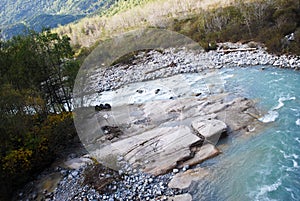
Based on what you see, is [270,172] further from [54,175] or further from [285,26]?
[285,26]

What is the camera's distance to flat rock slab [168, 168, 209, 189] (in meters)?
9.35

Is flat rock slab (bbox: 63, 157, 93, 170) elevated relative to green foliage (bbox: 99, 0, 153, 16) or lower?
lower

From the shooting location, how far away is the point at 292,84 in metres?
16.5

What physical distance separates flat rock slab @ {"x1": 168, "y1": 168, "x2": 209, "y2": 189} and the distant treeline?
5.55m

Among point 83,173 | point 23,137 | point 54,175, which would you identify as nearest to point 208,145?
point 83,173

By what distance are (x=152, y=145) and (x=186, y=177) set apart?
2469 mm

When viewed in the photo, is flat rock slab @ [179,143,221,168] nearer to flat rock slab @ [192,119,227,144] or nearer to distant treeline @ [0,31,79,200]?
flat rock slab @ [192,119,227,144]

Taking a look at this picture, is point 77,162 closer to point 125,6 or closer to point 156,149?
point 156,149

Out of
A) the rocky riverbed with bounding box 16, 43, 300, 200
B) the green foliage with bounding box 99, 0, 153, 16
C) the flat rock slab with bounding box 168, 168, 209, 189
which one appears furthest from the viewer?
the green foliage with bounding box 99, 0, 153, 16

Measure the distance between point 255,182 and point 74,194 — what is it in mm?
6143

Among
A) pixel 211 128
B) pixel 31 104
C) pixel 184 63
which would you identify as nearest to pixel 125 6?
pixel 184 63

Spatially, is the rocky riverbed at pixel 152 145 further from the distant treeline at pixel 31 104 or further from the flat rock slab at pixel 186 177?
the distant treeline at pixel 31 104

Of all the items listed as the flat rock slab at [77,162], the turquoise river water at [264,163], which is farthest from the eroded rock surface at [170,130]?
the turquoise river water at [264,163]

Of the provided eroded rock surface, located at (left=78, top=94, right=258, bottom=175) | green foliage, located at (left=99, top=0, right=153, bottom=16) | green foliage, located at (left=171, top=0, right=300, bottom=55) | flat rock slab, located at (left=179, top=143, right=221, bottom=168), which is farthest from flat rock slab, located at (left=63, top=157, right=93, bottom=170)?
green foliage, located at (left=99, top=0, right=153, bottom=16)
